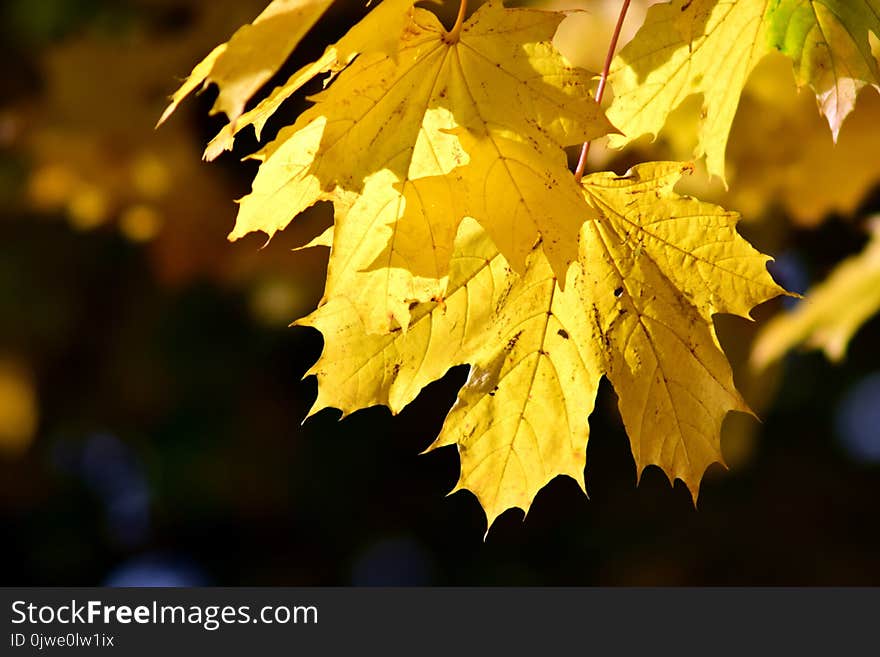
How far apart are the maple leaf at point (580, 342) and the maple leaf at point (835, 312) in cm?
125

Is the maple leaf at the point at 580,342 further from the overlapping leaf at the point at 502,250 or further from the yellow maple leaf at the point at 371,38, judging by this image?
the yellow maple leaf at the point at 371,38

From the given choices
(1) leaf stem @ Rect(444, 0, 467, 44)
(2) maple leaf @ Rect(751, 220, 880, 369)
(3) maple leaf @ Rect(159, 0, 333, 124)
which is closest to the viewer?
(3) maple leaf @ Rect(159, 0, 333, 124)

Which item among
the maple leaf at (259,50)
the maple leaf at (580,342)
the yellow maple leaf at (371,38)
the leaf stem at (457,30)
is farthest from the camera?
the maple leaf at (580,342)

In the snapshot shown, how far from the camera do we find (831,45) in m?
1.28

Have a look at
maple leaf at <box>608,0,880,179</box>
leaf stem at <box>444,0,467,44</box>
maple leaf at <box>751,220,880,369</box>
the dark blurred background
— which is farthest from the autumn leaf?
the dark blurred background

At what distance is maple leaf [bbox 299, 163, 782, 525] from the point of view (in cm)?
130

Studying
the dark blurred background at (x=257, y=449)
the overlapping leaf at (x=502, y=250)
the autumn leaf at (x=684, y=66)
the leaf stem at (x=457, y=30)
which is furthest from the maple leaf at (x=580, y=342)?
the dark blurred background at (x=257, y=449)

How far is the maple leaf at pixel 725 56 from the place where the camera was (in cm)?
127

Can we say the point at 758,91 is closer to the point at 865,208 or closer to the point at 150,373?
the point at 865,208

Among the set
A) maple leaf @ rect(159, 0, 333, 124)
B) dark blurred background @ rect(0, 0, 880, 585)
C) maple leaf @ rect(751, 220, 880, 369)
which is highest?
maple leaf @ rect(159, 0, 333, 124)

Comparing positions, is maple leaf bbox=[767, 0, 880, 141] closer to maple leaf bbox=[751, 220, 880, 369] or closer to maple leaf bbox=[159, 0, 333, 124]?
maple leaf bbox=[159, 0, 333, 124]

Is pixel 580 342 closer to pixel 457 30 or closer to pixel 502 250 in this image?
pixel 502 250

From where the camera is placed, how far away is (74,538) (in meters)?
6.85

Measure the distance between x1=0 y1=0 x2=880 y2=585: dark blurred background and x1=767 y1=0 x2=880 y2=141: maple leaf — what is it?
2754 millimetres
